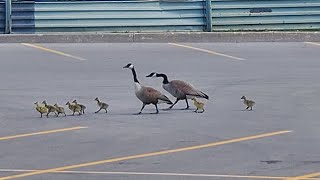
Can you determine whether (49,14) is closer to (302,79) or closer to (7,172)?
(302,79)

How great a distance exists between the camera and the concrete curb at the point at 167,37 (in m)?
24.8

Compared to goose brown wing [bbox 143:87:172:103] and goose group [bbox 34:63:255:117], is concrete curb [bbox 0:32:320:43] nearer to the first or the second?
goose group [bbox 34:63:255:117]

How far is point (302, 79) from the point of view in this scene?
1909cm

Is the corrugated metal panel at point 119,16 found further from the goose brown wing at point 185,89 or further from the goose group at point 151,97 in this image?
the goose brown wing at point 185,89

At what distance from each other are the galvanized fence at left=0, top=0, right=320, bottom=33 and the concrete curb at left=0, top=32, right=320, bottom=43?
843mm

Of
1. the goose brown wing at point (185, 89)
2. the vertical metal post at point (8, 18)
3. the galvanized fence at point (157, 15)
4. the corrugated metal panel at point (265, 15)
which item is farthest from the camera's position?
the corrugated metal panel at point (265, 15)

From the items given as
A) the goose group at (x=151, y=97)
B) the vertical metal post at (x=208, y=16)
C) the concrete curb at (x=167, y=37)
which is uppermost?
the vertical metal post at (x=208, y=16)

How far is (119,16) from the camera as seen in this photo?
2606 cm

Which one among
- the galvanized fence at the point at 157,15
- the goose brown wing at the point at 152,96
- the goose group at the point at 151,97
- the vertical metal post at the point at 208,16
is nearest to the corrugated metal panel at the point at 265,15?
the galvanized fence at the point at 157,15

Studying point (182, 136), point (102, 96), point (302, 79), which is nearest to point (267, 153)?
point (182, 136)

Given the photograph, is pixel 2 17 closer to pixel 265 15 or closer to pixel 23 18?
pixel 23 18

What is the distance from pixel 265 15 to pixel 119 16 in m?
3.64

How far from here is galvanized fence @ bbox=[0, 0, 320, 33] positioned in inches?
1014

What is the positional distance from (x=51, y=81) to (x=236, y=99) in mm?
3823
